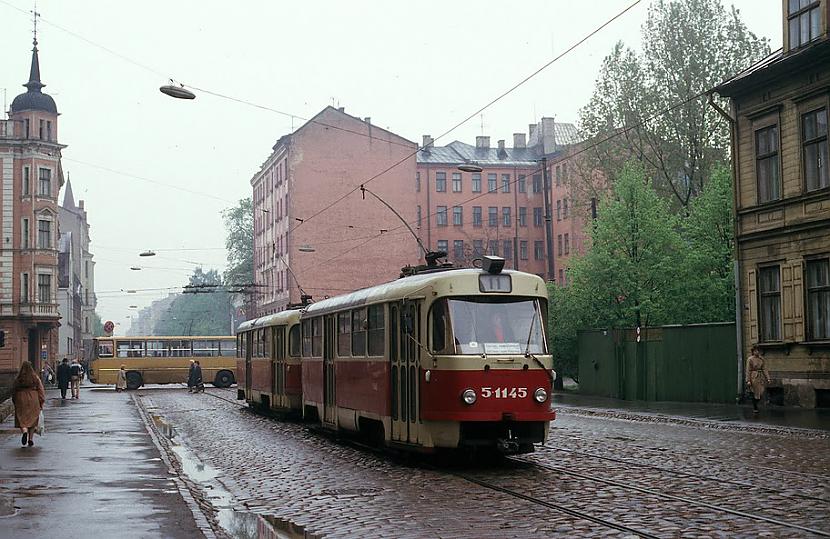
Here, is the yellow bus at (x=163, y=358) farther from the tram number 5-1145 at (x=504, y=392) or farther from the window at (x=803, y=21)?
the tram number 5-1145 at (x=504, y=392)

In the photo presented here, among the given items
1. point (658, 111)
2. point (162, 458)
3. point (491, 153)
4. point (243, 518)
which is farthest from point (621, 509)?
point (491, 153)

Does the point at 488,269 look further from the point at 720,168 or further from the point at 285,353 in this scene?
the point at 720,168

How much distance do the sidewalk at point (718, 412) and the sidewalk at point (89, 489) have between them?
12.0 m

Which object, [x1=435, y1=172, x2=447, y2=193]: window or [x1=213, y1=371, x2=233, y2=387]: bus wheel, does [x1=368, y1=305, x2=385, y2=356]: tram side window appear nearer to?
[x1=213, y1=371, x2=233, y2=387]: bus wheel

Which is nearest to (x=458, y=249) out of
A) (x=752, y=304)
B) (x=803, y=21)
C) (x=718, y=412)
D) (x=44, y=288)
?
(x=44, y=288)

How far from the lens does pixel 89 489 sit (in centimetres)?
1363

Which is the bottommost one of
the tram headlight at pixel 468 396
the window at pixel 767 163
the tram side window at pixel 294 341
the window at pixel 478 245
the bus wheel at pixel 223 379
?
the bus wheel at pixel 223 379

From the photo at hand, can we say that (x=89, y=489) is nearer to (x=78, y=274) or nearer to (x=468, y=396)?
(x=468, y=396)

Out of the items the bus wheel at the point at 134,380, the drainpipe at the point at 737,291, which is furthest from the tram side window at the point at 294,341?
the bus wheel at the point at 134,380

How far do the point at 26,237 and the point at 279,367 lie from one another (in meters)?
43.6

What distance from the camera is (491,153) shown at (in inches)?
4245

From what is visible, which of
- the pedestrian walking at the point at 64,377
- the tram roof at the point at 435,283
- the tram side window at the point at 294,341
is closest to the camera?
the tram roof at the point at 435,283

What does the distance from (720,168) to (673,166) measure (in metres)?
11.2

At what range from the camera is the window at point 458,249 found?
99875 mm
